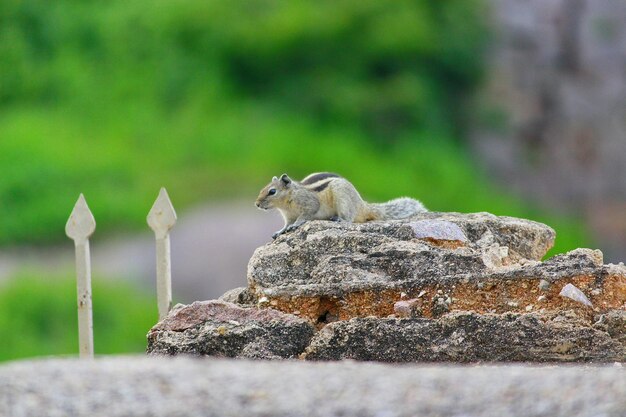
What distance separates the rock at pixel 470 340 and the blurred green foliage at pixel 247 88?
10.2 metres

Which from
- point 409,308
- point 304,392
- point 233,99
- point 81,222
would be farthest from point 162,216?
point 233,99

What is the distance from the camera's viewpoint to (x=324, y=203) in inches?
357

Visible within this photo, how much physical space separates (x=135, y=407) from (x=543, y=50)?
611 inches

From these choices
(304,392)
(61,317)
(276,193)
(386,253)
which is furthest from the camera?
(61,317)

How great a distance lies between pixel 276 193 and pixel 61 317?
690 cm

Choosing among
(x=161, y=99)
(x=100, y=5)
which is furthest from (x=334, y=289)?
(x=100, y=5)

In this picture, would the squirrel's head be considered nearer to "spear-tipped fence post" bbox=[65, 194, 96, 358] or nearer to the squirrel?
the squirrel

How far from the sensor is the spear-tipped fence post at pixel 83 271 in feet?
28.5

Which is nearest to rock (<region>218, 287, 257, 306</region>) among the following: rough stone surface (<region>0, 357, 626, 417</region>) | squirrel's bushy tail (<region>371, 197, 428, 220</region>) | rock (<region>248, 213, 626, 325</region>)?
rock (<region>248, 213, 626, 325</region>)

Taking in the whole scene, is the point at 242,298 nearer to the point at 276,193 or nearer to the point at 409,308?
the point at 409,308

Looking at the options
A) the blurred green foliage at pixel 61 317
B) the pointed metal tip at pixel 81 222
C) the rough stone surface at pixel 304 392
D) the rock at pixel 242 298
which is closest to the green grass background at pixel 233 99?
the blurred green foliage at pixel 61 317

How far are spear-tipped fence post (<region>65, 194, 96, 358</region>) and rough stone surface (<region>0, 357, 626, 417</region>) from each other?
3.27 metres

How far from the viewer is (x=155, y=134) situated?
17.5 metres

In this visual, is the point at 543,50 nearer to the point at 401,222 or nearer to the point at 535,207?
the point at 535,207
